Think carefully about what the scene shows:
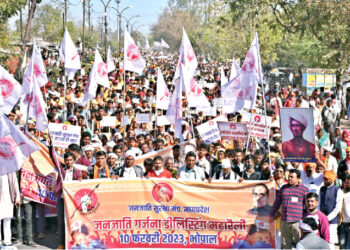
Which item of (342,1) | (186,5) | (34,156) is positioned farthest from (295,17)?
(186,5)

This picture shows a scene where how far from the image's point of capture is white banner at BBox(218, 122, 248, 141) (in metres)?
11.0

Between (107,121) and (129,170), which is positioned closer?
(129,170)

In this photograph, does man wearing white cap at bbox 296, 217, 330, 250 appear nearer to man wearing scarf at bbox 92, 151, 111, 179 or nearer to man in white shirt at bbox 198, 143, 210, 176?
man wearing scarf at bbox 92, 151, 111, 179

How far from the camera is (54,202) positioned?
32.3ft

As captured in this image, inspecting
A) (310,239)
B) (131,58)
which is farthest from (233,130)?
(310,239)

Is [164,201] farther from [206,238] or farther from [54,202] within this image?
[54,202]

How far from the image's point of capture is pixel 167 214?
9.05 meters

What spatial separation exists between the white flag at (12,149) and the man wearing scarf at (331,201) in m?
3.70

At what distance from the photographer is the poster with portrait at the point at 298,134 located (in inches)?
A: 366

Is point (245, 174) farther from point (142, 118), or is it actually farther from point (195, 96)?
point (142, 118)

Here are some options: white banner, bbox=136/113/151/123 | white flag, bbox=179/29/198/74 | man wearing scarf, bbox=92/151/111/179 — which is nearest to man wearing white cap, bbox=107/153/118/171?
man wearing scarf, bbox=92/151/111/179

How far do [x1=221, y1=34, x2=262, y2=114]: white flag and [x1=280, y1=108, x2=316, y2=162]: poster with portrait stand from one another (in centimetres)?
90

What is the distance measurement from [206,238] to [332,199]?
170 cm

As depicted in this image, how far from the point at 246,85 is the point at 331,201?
99.8 inches
